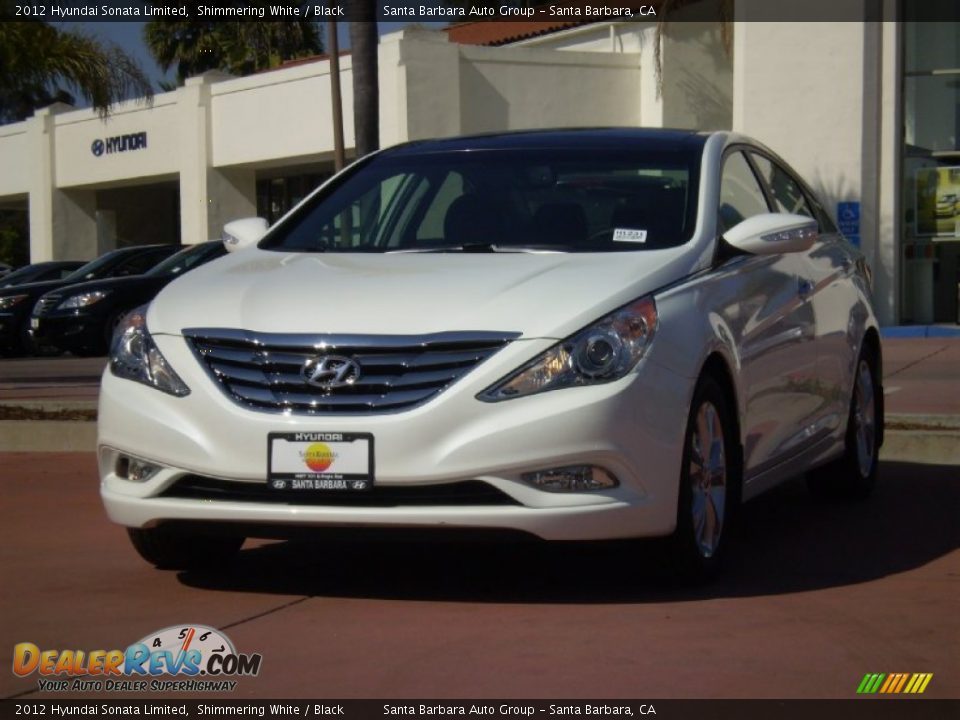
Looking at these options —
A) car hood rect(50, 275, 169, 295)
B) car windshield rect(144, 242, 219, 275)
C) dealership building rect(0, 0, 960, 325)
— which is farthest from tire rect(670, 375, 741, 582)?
dealership building rect(0, 0, 960, 325)

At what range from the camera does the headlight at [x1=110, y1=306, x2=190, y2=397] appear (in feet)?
18.5

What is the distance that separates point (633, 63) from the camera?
1145 inches

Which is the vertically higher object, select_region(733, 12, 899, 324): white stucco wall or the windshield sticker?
select_region(733, 12, 899, 324): white stucco wall

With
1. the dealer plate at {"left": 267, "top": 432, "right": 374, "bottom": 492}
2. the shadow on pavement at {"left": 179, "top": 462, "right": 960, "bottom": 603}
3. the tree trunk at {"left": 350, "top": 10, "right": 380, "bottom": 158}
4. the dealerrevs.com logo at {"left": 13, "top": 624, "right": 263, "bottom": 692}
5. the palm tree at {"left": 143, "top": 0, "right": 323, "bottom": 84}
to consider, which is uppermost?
the palm tree at {"left": 143, "top": 0, "right": 323, "bottom": 84}

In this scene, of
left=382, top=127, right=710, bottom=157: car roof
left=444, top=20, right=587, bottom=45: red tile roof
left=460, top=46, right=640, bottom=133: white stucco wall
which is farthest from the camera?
left=444, top=20, right=587, bottom=45: red tile roof

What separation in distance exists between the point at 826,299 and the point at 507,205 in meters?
1.67

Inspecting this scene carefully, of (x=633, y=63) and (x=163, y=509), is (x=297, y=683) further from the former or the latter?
(x=633, y=63)

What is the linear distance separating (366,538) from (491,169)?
1.94 metres

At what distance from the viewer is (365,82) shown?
1723cm

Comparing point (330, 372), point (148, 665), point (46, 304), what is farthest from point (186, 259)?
point (148, 665)

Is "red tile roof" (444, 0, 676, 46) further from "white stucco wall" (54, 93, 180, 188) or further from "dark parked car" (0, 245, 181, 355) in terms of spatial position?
"dark parked car" (0, 245, 181, 355)

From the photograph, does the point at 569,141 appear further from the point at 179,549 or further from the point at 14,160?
the point at 14,160

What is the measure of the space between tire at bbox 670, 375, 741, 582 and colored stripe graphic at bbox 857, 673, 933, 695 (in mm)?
1041

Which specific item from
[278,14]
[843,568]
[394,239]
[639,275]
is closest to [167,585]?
[394,239]
